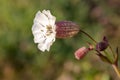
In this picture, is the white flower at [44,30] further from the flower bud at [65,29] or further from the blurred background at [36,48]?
the blurred background at [36,48]

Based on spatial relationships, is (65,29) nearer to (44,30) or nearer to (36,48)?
(44,30)

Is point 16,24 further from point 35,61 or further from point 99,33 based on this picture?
point 99,33

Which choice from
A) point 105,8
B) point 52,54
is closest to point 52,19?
point 52,54

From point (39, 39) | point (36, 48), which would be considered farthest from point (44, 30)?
point (36, 48)

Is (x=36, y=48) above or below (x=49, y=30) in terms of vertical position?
below

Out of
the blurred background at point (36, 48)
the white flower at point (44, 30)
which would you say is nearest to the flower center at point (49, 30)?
the white flower at point (44, 30)
